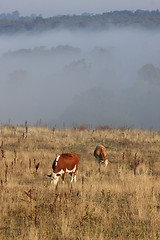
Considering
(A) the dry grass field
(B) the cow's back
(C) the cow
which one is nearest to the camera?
(A) the dry grass field

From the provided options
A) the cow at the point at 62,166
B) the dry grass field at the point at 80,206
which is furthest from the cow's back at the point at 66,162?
the dry grass field at the point at 80,206

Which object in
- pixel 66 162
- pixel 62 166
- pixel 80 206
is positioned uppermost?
pixel 66 162

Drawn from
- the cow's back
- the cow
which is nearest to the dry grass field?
the cow

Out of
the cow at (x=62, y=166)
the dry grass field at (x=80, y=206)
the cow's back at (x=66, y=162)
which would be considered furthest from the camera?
the cow's back at (x=66, y=162)

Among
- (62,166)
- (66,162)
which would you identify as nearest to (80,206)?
(62,166)

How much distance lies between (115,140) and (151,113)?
588ft

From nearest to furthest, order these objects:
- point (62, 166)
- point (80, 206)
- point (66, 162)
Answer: point (80, 206) → point (62, 166) → point (66, 162)

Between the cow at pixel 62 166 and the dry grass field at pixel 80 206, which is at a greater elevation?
the cow at pixel 62 166

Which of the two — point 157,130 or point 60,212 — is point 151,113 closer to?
point 157,130

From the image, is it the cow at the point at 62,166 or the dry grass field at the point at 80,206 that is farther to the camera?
the cow at the point at 62,166

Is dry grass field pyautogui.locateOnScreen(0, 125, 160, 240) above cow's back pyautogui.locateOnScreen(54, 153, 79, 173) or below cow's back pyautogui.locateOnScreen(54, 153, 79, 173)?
below

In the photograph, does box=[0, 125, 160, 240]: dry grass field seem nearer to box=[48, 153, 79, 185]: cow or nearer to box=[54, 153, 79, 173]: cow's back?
box=[48, 153, 79, 185]: cow

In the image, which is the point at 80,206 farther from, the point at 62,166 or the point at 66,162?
the point at 66,162

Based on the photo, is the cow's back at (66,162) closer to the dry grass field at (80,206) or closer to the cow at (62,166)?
the cow at (62,166)
